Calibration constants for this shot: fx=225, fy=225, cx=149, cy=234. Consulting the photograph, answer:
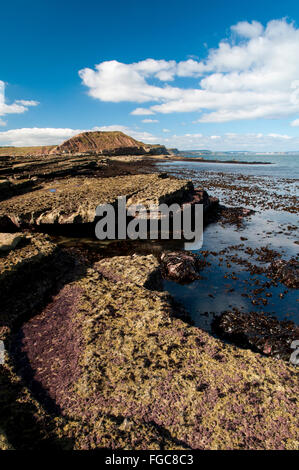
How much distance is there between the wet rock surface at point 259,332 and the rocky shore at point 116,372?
1.24ft

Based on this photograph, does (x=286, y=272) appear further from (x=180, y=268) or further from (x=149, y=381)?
(x=149, y=381)

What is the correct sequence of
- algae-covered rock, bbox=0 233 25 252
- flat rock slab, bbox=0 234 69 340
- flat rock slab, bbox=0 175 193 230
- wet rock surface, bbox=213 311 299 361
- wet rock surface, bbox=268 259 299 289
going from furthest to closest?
flat rock slab, bbox=0 175 193 230 < wet rock surface, bbox=268 259 299 289 < algae-covered rock, bbox=0 233 25 252 < wet rock surface, bbox=213 311 299 361 < flat rock slab, bbox=0 234 69 340

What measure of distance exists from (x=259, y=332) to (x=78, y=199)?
19466mm

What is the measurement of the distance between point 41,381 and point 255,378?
5565mm

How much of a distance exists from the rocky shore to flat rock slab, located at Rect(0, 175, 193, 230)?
395 inches

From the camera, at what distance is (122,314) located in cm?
812

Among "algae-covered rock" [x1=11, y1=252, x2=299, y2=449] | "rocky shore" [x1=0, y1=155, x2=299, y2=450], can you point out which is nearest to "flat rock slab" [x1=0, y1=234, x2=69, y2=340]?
"rocky shore" [x1=0, y1=155, x2=299, y2=450]

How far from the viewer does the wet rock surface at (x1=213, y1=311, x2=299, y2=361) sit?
31.5 ft

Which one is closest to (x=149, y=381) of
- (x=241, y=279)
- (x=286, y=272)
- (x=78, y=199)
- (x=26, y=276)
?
(x=26, y=276)

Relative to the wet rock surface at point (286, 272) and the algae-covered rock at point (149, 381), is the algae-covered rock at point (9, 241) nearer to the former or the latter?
the algae-covered rock at point (149, 381)

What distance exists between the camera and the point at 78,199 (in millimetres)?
23016

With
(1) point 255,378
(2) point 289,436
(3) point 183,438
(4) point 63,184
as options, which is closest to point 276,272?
(1) point 255,378

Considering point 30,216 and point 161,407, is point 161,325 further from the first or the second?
point 30,216

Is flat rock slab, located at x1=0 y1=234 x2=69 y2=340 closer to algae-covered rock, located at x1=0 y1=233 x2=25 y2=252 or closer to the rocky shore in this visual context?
the rocky shore
